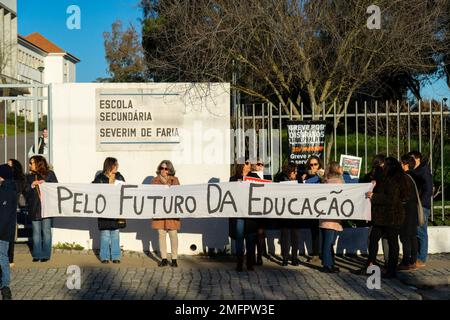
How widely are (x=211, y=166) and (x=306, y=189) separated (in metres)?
2.00

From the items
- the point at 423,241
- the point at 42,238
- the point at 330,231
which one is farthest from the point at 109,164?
the point at 423,241

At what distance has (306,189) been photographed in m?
12.0

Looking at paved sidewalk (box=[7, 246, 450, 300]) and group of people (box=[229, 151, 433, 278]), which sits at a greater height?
group of people (box=[229, 151, 433, 278])

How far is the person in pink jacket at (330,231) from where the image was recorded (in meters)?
11.6

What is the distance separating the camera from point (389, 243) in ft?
36.8

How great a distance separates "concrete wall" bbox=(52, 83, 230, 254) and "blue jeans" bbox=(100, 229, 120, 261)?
91cm

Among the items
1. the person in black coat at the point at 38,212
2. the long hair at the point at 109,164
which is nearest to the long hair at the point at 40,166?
the person in black coat at the point at 38,212

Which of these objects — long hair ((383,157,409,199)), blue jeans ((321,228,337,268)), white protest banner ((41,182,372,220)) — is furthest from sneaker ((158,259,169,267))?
long hair ((383,157,409,199))

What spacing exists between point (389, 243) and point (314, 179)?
1.73m

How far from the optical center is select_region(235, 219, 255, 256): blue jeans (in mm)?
11656

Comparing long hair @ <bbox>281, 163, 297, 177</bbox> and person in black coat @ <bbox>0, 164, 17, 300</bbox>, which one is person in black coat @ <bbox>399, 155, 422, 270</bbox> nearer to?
long hair @ <bbox>281, 163, 297, 177</bbox>

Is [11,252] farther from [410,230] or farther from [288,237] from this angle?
[410,230]

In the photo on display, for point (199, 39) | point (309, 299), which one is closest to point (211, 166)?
point (199, 39)
